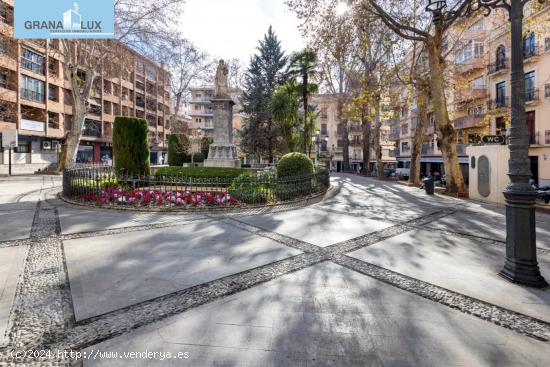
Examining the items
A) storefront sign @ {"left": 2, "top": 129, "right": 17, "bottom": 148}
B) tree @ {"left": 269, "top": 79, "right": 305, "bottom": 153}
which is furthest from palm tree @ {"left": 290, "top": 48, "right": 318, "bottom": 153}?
storefront sign @ {"left": 2, "top": 129, "right": 17, "bottom": 148}

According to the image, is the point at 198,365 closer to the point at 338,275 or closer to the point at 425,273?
the point at 338,275

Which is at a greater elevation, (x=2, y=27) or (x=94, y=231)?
(x=2, y=27)

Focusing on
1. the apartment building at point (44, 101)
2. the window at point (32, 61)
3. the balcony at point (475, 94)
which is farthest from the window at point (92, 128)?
the balcony at point (475, 94)

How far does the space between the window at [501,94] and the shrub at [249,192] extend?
2578cm

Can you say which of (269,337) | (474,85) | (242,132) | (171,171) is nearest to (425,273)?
(269,337)

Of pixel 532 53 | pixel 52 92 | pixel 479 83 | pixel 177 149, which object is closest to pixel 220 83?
pixel 177 149

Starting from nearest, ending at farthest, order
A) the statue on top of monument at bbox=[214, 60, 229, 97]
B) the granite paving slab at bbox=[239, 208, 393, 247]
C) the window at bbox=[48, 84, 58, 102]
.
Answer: the granite paving slab at bbox=[239, 208, 393, 247], the statue on top of monument at bbox=[214, 60, 229, 97], the window at bbox=[48, 84, 58, 102]

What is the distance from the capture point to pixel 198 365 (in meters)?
2.16

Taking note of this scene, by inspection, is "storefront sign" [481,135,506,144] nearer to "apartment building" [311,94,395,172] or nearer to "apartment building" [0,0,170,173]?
"apartment building" [0,0,170,173]

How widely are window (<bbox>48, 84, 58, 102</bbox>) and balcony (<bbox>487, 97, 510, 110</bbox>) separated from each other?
46472mm

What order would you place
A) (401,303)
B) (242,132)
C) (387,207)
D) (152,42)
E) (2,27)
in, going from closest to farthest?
(401,303) < (387,207) < (152,42) < (2,27) < (242,132)

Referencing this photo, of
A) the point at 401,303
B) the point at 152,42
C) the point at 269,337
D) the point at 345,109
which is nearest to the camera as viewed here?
the point at 269,337

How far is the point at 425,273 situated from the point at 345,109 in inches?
595

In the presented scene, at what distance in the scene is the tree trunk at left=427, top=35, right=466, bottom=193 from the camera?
1323 centimetres
